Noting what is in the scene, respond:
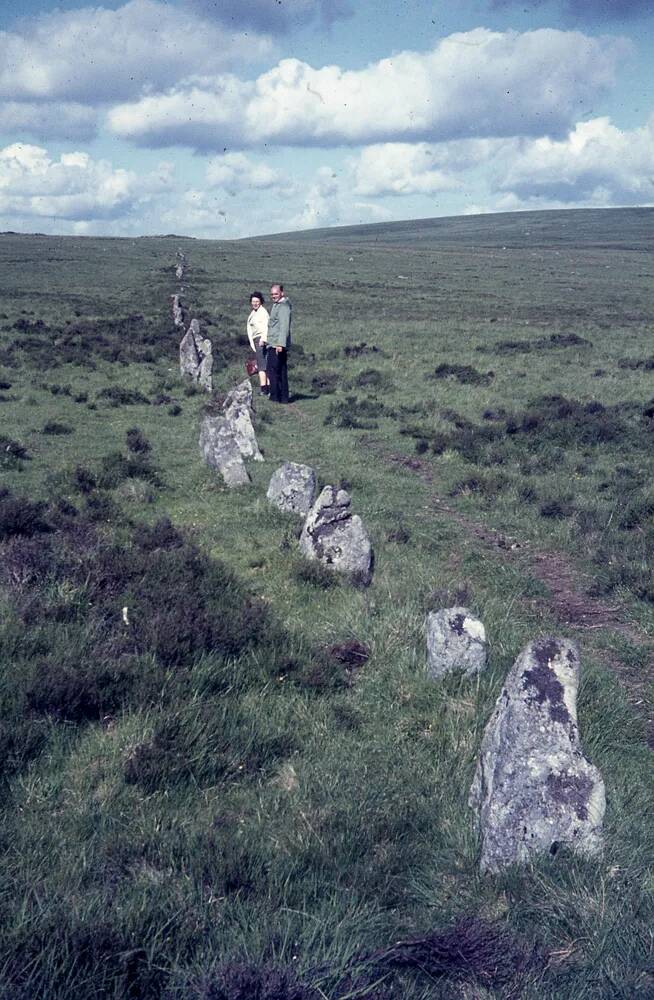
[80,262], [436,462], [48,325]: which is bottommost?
[436,462]

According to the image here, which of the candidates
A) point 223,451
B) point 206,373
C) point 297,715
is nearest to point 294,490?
point 223,451

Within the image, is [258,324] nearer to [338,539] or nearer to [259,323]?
[259,323]

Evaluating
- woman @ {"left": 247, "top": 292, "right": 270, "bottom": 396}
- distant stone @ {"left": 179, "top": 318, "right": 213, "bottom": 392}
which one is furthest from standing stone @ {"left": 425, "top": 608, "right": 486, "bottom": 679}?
distant stone @ {"left": 179, "top": 318, "right": 213, "bottom": 392}

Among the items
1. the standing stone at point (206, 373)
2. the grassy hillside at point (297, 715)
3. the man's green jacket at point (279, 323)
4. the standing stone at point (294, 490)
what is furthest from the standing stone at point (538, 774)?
the standing stone at point (206, 373)

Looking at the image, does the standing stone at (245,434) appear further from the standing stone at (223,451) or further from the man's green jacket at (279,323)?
the man's green jacket at (279,323)

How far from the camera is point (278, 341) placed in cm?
1805

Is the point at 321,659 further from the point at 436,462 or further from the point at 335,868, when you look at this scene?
the point at 436,462

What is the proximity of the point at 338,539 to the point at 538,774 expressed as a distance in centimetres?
474

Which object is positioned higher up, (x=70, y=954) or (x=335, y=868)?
(x=70, y=954)

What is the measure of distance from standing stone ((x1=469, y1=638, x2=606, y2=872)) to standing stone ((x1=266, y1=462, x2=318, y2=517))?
257 inches

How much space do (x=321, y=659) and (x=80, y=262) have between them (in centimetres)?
8505

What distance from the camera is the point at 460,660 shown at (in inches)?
240

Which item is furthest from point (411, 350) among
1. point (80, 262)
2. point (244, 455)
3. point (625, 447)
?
point (80, 262)

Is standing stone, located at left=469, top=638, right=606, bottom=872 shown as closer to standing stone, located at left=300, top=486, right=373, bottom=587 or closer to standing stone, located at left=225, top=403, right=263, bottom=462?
standing stone, located at left=300, top=486, right=373, bottom=587
